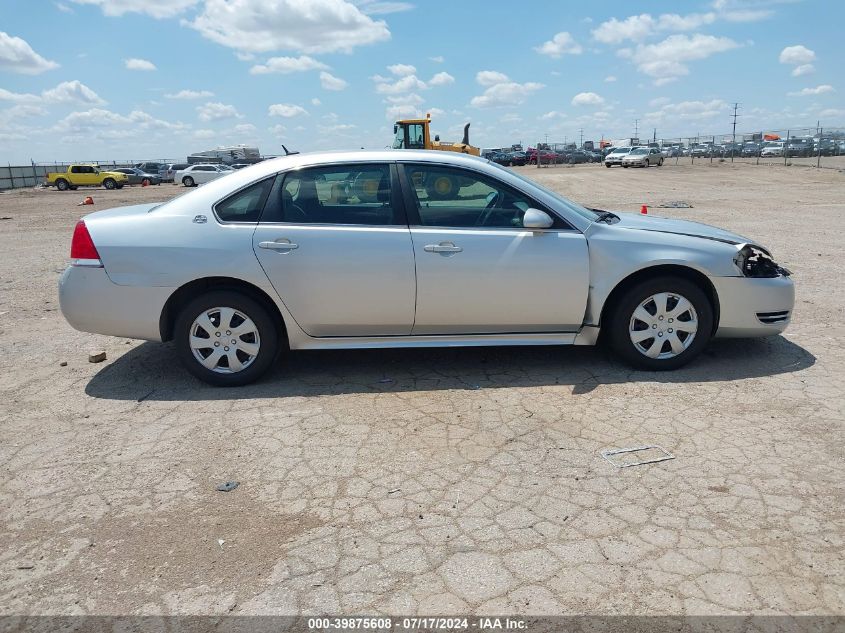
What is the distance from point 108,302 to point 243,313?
983 mm

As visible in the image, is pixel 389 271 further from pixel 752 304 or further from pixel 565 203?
pixel 752 304

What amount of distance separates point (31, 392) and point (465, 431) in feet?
10.9

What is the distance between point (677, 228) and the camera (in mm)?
5000

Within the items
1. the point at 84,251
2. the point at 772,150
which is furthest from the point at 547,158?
the point at 84,251

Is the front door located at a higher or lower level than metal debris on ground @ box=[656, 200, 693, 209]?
higher

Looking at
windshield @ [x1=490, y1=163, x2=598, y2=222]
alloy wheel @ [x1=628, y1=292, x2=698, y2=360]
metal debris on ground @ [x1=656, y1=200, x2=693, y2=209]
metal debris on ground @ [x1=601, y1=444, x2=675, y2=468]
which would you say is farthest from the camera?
metal debris on ground @ [x1=656, y1=200, x2=693, y2=209]

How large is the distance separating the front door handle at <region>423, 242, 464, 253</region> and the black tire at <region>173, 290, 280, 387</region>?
1.27m

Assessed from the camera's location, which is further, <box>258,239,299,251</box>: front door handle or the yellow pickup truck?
the yellow pickup truck

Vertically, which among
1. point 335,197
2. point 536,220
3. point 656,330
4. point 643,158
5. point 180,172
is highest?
point 180,172

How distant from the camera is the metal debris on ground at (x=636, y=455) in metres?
3.46

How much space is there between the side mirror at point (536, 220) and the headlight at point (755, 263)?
1.49 m

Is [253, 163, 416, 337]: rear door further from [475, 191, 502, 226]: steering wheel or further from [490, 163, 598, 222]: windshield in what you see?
[490, 163, 598, 222]: windshield

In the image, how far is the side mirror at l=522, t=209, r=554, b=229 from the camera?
449 centimetres

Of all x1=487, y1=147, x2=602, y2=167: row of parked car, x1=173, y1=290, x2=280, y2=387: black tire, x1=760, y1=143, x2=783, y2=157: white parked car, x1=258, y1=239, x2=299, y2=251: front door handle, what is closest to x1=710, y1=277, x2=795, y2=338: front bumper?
x1=258, y1=239, x2=299, y2=251: front door handle
